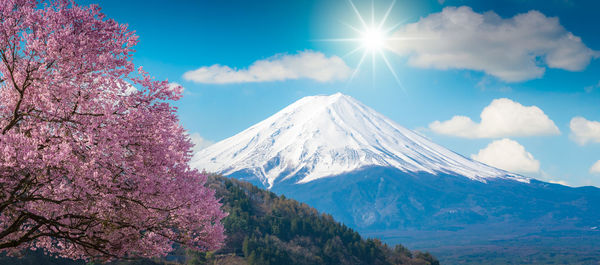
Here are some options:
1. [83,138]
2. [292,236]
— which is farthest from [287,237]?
[83,138]

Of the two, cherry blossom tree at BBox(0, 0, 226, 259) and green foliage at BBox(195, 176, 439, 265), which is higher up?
green foliage at BBox(195, 176, 439, 265)

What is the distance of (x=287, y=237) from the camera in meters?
131

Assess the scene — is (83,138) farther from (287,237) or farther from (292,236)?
(292,236)

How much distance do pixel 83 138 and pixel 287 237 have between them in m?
123

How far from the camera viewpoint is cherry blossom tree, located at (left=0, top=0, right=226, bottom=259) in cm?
1058

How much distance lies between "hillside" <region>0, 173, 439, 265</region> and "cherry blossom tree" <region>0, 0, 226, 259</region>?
93024mm

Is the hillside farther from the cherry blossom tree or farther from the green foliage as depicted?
the cherry blossom tree

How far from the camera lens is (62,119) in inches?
427

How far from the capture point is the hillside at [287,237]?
370 feet

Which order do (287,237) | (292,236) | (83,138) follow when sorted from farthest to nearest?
Result: (292,236)
(287,237)
(83,138)

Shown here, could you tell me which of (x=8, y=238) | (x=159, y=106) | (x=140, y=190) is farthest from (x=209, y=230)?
(x=8, y=238)

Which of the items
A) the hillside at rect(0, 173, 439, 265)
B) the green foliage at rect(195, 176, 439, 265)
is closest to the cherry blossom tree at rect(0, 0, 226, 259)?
Result: the hillside at rect(0, 173, 439, 265)

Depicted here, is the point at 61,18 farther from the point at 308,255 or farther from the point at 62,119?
the point at 308,255

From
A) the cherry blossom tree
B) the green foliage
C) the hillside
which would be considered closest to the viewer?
the cherry blossom tree
